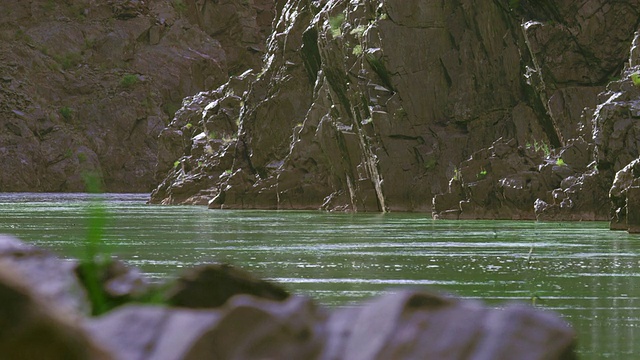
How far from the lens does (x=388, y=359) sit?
4297mm

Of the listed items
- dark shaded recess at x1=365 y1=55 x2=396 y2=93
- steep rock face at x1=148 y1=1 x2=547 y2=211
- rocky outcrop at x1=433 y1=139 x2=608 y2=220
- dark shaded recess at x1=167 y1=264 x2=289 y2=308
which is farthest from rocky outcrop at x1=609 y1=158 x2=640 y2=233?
dark shaded recess at x1=167 y1=264 x2=289 y2=308

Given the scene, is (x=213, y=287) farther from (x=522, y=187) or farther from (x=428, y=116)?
(x=428, y=116)

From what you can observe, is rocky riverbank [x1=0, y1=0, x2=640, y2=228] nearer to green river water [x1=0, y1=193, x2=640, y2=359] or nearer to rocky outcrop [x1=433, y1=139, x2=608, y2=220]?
rocky outcrop [x1=433, y1=139, x2=608, y2=220]

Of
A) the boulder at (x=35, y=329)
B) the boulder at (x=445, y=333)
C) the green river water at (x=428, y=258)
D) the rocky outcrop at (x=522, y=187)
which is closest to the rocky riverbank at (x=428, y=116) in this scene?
the rocky outcrop at (x=522, y=187)

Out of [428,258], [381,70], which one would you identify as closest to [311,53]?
[381,70]

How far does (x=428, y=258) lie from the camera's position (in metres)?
21.6

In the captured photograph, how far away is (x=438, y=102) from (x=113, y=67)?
336 feet

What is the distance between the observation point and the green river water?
13.7 m

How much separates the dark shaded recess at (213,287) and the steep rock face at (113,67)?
5249 inches

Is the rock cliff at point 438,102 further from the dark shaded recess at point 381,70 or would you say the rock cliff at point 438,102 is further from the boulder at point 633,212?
the boulder at point 633,212

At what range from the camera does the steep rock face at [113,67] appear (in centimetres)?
14188

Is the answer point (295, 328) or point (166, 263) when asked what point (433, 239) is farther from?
point (295, 328)

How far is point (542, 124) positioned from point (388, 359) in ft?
151

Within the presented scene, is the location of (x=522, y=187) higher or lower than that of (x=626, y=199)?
higher
